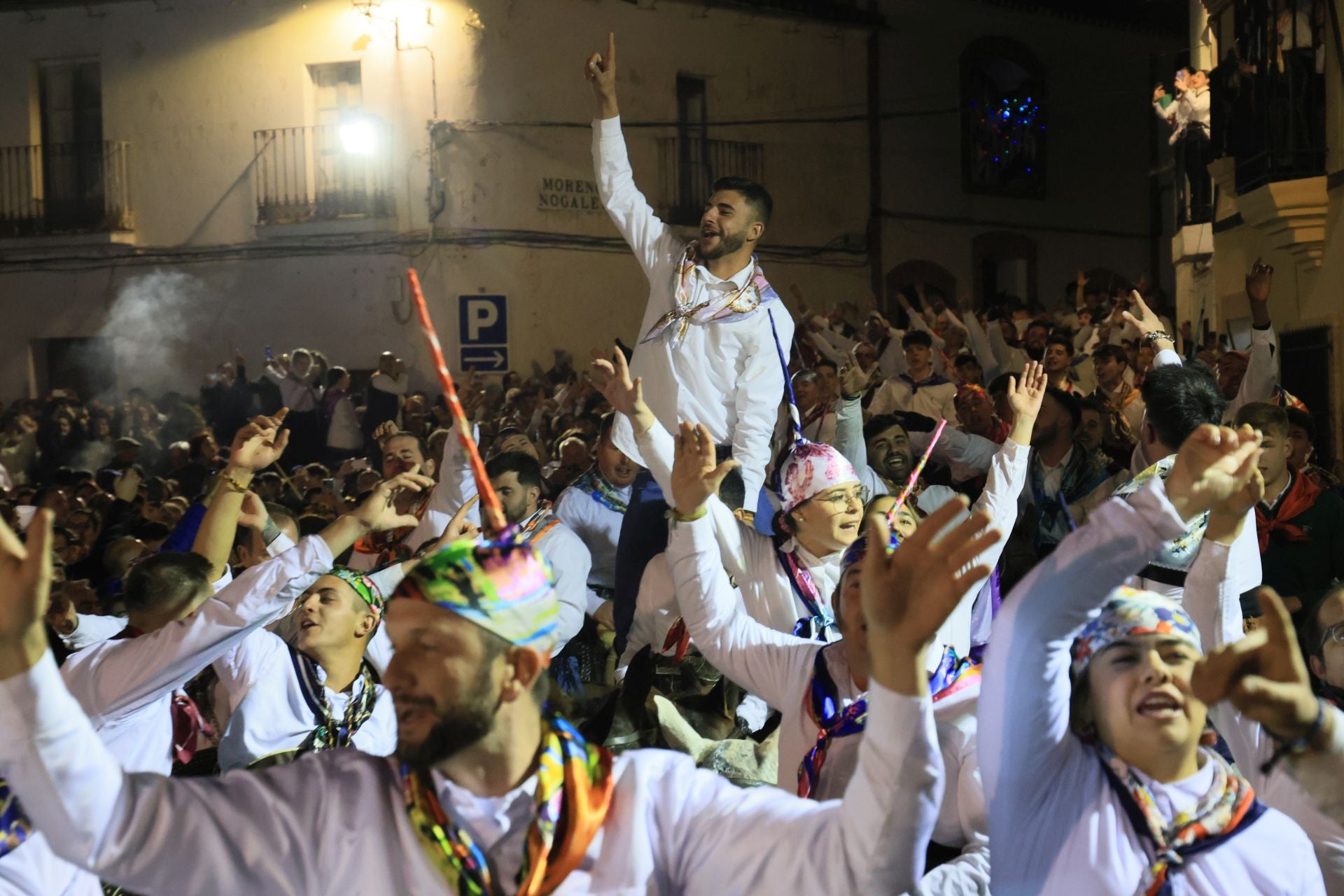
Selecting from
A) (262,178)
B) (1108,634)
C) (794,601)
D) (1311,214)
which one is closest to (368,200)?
(262,178)

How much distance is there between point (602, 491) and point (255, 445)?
3162 millimetres

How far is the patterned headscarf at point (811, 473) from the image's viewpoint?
16.7ft

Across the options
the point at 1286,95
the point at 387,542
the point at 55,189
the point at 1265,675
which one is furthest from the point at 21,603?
the point at 55,189

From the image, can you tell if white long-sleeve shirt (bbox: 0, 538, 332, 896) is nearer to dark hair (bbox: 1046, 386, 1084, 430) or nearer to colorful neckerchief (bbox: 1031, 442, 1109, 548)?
colorful neckerchief (bbox: 1031, 442, 1109, 548)

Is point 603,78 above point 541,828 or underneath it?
above

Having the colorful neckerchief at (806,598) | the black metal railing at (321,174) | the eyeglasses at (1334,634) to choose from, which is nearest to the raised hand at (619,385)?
the colorful neckerchief at (806,598)

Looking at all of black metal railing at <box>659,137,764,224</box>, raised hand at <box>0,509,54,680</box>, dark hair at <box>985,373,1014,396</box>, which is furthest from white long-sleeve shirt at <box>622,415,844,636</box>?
black metal railing at <box>659,137,764,224</box>

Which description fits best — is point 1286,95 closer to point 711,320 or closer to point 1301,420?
point 1301,420

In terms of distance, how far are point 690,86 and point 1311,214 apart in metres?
13.0

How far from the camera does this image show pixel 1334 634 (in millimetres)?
4039

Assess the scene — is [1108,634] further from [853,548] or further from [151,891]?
[151,891]

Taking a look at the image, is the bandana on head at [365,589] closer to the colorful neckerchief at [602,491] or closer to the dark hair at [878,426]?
the colorful neckerchief at [602,491]

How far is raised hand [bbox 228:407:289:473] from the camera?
5.15m

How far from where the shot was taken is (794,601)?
16.8ft
